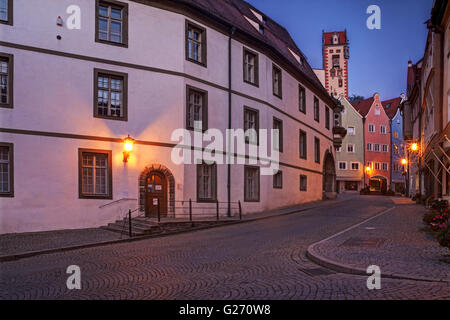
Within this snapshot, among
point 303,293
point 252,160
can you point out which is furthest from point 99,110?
point 303,293

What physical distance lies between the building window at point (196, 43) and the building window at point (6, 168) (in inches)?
347

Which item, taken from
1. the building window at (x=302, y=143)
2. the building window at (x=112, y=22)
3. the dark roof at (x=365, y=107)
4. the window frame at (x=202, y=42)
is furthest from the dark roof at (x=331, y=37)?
the building window at (x=112, y=22)

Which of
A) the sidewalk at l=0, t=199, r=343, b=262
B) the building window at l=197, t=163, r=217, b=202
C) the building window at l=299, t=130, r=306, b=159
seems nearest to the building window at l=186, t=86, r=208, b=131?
the building window at l=197, t=163, r=217, b=202

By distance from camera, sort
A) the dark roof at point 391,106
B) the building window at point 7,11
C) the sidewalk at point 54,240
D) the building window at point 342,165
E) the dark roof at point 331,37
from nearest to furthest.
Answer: the sidewalk at point 54,240, the building window at point 7,11, the building window at point 342,165, the dark roof at point 391,106, the dark roof at point 331,37

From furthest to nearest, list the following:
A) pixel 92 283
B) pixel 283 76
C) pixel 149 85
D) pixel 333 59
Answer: pixel 333 59 → pixel 283 76 → pixel 149 85 → pixel 92 283

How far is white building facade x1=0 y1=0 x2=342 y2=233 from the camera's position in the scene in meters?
15.5

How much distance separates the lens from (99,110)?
56.8 feet

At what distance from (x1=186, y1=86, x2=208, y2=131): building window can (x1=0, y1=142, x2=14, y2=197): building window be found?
7.54m

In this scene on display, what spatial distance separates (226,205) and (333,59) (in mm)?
67063

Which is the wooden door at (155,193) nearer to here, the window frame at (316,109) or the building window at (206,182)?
the building window at (206,182)

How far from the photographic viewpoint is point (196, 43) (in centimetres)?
2064

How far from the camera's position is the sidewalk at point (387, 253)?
776 centimetres

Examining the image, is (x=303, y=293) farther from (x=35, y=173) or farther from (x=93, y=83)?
(x=93, y=83)

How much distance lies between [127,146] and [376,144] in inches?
2218
